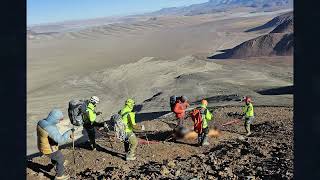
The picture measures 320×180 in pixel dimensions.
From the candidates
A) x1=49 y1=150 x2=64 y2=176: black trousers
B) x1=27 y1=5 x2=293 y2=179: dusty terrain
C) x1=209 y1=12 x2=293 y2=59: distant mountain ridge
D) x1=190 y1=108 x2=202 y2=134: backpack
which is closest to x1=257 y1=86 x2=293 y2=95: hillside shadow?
x1=27 y1=5 x2=293 y2=179: dusty terrain

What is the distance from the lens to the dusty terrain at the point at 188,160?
10234 mm

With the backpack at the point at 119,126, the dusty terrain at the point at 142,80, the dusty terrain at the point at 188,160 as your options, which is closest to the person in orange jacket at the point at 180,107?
the dusty terrain at the point at 188,160

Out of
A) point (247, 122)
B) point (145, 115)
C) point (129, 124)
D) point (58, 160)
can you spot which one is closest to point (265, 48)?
point (145, 115)

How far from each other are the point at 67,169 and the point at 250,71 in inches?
1623

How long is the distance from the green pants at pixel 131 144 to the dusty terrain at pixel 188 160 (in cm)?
26

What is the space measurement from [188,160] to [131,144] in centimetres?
146

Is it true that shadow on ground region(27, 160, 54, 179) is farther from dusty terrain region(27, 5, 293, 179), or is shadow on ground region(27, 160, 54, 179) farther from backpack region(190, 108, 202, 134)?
backpack region(190, 108, 202, 134)

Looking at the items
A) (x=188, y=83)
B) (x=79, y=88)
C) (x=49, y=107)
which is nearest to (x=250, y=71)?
(x=188, y=83)

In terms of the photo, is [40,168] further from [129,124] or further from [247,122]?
[247,122]

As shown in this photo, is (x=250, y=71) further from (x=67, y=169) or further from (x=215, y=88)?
(x=67, y=169)

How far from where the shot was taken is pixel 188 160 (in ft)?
38.2

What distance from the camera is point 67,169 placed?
37.9ft

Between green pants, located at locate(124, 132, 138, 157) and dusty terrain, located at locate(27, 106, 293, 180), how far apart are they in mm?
257
